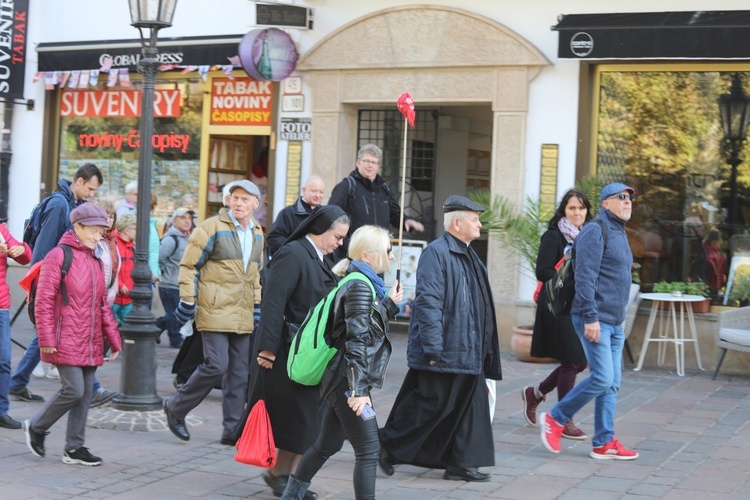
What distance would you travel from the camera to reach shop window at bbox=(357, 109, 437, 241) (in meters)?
14.5

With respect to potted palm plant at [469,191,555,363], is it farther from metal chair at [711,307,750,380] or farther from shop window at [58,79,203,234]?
shop window at [58,79,203,234]

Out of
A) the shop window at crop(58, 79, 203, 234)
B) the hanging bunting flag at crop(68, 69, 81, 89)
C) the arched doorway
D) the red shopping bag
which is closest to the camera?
the red shopping bag

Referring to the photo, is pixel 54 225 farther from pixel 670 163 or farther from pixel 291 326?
pixel 670 163

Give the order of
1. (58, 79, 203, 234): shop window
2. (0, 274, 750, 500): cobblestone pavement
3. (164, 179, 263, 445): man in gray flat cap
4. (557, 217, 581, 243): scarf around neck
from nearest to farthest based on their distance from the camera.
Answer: (0, 274, 750, 500): cobblestone pavement < (164, 179, 263, 445): man in gray flat cap < (557, 217, 581, 243): scarf around neck < (58, 79, 203, 234): shop window

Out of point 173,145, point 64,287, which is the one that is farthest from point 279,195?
point 64,287

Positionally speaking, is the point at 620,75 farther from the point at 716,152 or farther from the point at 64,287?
the point at 64,287

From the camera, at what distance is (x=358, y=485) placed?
18.6 ft

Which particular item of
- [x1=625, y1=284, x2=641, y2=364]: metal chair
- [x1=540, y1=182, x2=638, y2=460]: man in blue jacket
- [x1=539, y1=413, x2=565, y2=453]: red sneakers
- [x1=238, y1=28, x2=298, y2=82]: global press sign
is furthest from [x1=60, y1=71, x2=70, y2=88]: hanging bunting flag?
[x1=539, y1=413, x2=565, y2=453]: red sneakers

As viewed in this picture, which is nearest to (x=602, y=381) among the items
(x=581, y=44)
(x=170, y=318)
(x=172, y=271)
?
(x=581, y=44)

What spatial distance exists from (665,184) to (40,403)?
7.15 m

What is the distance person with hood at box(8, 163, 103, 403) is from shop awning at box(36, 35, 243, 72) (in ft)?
18.2

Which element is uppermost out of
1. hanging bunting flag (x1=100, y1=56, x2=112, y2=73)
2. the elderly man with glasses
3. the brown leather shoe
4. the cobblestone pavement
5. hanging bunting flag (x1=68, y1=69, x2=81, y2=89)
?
hanging bunting flag (x1=100, y1=56, x2=112, y2=73)

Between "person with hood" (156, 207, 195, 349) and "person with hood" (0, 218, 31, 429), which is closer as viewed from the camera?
"person with hood" (0, 218, 31, 429)

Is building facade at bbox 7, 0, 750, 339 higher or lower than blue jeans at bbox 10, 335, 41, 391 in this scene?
higher
